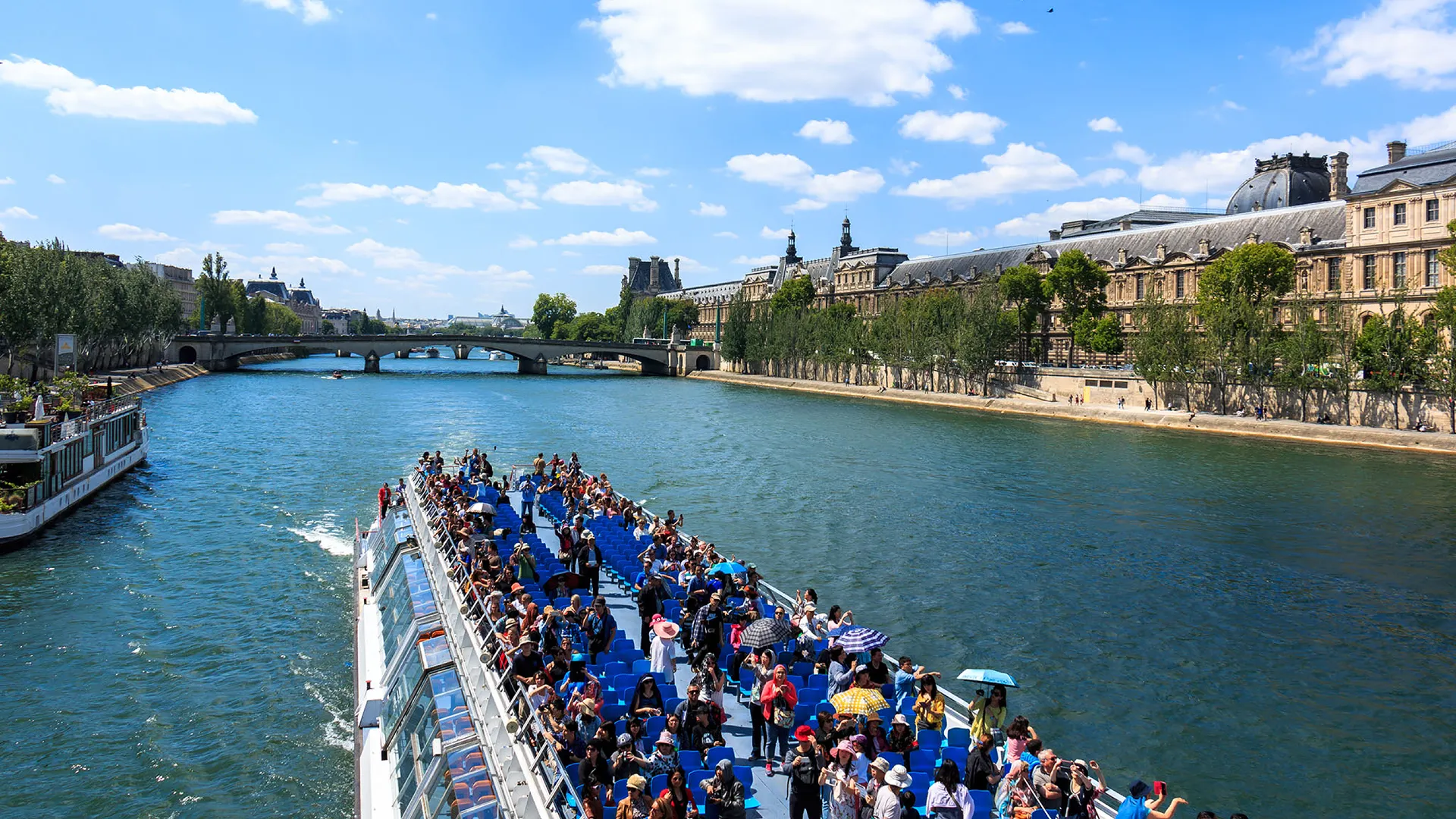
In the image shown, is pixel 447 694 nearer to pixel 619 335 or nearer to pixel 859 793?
pixel 859 793

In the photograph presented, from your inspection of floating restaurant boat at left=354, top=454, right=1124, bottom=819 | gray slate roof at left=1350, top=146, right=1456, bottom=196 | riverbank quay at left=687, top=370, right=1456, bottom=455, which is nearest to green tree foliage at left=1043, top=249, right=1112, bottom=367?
riverbank quay at left=687, top=370, right=1456, bottom=455

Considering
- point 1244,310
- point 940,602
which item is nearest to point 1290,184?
point 1244,310

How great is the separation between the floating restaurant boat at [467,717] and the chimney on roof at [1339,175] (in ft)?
302

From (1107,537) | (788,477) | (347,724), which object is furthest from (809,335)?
(347,724)

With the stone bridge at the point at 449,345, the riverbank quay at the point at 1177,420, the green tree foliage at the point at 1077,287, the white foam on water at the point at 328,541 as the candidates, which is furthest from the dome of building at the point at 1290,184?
the white foam on water at the point at 328,541

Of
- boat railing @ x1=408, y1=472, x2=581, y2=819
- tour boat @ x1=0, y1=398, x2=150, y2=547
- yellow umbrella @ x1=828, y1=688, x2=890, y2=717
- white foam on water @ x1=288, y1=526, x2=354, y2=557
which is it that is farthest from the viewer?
tour boat @ x1=0, y1=398, x2=150, y2=547

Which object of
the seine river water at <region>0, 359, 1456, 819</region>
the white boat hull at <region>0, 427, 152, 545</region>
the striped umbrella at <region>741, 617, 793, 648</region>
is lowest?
the seine river water at <region>0, 359, 1456, 819</region>

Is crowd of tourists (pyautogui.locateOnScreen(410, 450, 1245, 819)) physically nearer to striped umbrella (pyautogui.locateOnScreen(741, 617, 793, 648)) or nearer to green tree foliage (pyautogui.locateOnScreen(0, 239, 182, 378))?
striped umbrella (pyautogui.locateOnScreen(741, 617, 793, 648))

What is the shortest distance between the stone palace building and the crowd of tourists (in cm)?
6368

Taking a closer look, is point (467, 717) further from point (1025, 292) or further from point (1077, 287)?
point (1025, 292)

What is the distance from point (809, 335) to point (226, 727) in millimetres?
99086

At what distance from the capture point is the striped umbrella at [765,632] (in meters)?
13.1

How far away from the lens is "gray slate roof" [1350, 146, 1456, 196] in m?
61.5

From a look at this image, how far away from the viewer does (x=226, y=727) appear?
1595cm
